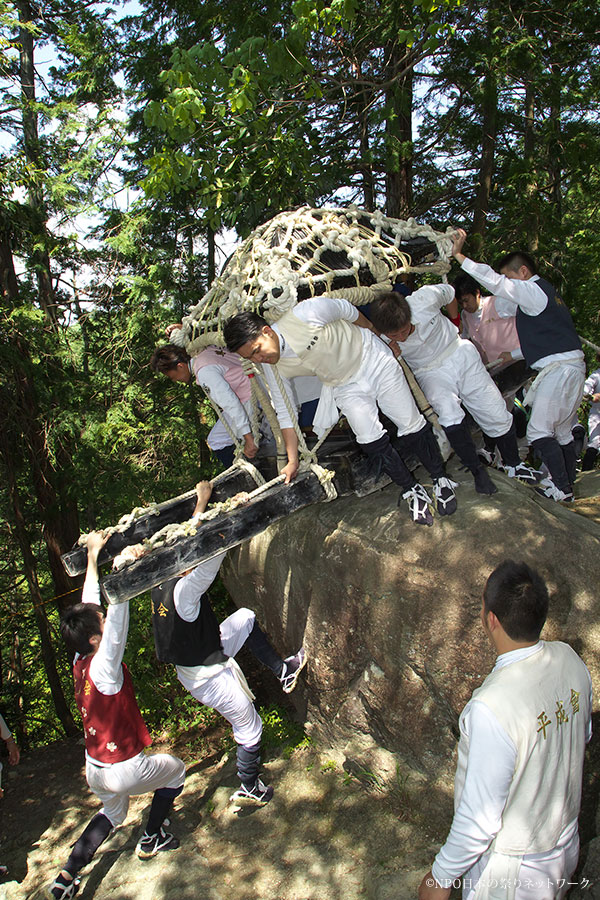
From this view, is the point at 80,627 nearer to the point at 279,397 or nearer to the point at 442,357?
the point at 279,397

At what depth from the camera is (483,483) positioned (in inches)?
164

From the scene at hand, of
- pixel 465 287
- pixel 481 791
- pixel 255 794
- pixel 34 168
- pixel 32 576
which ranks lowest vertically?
pixel 255 794

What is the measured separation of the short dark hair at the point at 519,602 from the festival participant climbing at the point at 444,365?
6.35 feet

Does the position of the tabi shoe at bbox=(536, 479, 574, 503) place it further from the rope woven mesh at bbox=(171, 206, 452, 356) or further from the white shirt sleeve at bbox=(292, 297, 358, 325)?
the white shirt sleeve at bbox=(292, 297, 358, 325)

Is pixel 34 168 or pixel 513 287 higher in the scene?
pixel 34 168

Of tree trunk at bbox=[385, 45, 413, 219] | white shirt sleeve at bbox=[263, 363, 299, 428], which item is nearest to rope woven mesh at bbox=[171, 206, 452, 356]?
white shirt sleeve at bbox=[263, 363, 299, 428]

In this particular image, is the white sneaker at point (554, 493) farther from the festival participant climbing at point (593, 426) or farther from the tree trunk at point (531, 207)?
the tree trunk at point (531, 207)

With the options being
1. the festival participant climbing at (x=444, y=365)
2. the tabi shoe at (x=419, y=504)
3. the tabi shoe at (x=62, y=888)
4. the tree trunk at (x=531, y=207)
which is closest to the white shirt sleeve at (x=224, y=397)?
the festival participant climbing at (x=444, y=365)

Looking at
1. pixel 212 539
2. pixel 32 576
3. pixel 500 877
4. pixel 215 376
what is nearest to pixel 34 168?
pixel 215 376

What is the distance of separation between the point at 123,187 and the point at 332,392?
6969mm

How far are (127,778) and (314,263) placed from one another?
3.57m

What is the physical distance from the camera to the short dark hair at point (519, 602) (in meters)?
2.25

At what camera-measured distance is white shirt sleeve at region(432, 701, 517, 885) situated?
6.76 ft

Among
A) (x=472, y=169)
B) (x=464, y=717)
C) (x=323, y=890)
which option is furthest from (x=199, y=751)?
(x=472, y=169)
